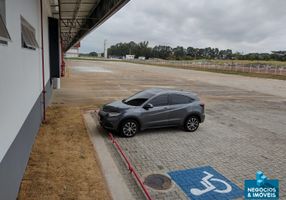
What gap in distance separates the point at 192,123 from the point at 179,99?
1.08 m

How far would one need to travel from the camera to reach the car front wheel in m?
9.72

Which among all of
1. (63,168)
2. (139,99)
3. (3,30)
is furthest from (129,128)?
(3,30)

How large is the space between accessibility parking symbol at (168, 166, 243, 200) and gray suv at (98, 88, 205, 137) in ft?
10.4

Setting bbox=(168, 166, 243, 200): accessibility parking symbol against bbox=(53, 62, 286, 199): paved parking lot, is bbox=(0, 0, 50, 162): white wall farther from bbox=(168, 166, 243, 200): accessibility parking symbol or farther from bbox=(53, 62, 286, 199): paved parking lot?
bbox=(168, 166, 243, 200): accessibility parking symbol

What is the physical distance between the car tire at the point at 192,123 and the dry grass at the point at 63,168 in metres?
3.84

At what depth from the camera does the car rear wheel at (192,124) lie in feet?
35.7

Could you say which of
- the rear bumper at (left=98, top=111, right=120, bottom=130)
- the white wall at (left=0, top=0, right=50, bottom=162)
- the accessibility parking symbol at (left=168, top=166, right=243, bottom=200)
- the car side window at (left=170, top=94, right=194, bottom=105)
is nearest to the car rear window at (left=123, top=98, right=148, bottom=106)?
the rear bumper at (left=98, top=111, right=120, bottom=130)

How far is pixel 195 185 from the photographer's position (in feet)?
20.9

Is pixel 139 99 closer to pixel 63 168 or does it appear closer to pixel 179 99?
pixel 179 99

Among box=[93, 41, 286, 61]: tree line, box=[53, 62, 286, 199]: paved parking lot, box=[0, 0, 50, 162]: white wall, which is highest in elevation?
box=[93, 41, 286, 61]: tree line

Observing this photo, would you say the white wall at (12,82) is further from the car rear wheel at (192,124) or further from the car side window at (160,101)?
the car rear wheel at (192,124)

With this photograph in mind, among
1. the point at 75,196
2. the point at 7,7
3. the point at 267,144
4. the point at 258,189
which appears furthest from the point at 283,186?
the point at 7,7

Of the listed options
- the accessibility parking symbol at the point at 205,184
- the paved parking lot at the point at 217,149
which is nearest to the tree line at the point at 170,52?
the paved parking lot at the point at 217,149

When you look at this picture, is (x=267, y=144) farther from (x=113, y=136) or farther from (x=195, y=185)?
(x=113, y=136)
